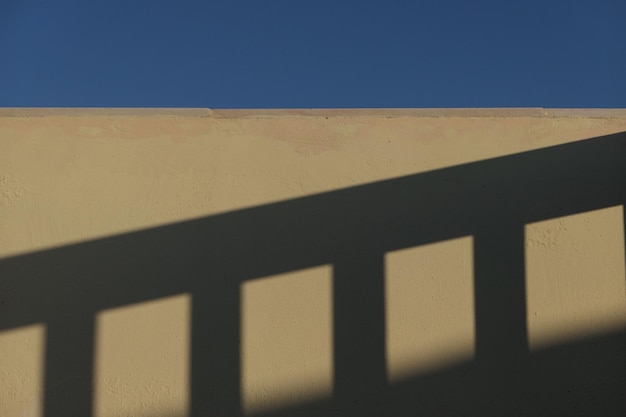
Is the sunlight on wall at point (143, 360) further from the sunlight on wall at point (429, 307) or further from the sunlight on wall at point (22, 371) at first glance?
the sunlight on wall at point (429, 307)

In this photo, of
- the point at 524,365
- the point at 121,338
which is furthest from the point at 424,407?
the point at 121,338

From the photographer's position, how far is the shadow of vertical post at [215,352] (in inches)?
140

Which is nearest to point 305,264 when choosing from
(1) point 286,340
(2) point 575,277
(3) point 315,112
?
(1) point 286,340

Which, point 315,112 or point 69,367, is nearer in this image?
point 69,367

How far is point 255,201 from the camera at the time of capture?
3.69 meters

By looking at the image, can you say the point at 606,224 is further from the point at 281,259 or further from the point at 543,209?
the point at 281,259

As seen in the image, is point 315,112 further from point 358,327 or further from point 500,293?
point 500,293

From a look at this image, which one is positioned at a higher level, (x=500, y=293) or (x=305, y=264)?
(x=305, y=264)

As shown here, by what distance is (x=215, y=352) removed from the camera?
3582mm

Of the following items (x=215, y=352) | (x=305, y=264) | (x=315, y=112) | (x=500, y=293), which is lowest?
(x=215, y=352)

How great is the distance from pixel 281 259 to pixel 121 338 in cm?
100

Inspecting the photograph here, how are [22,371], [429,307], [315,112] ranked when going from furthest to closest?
[315,112]
[429,307]
[22,371]

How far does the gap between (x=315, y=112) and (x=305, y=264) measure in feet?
3.04

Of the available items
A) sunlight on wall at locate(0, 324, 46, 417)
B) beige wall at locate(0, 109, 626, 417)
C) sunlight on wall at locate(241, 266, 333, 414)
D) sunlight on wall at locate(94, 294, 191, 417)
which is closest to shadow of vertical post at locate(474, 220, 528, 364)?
beige wall at locate(0, 109, 626, 417)
